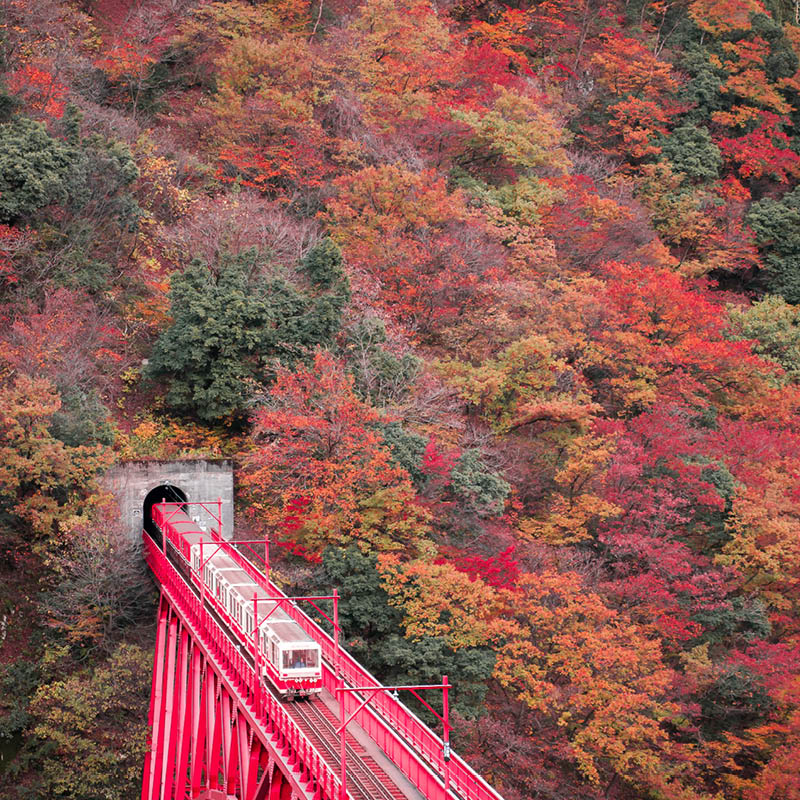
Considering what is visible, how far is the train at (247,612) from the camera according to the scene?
58.7 ft

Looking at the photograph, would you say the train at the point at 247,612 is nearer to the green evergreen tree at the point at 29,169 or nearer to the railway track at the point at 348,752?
the railway track at the point at 348,752

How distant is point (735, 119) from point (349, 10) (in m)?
23.3

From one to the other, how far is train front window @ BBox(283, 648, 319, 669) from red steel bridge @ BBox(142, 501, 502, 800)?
668mm

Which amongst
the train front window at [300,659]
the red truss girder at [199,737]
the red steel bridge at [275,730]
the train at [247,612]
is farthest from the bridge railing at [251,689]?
A: the train front window at [300,659]

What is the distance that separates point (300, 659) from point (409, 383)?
16.4 meters

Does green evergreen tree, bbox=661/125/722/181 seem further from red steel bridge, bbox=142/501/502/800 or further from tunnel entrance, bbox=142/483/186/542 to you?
red steel bridge, bbox=142/501/502/800

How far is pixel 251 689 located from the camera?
17562mm

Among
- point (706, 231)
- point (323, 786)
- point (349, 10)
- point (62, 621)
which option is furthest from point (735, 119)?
point (323, 786)

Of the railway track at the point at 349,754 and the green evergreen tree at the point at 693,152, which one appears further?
the green evergreen tree at the point at 693,152

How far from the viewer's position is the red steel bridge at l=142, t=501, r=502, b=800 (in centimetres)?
1469

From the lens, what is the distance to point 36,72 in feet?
122

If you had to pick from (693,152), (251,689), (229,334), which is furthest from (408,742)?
(693,152)

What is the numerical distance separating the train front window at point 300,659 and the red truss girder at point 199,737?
3.67ft

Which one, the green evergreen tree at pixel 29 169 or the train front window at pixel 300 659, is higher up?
the green evergreen tree at pixel 29 169
